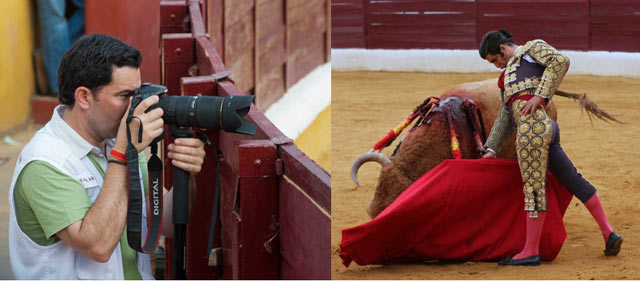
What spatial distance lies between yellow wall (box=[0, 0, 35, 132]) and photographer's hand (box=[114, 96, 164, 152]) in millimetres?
5089

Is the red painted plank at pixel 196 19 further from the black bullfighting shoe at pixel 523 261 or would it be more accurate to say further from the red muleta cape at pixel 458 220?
the black bullfighting shoe at pixel 523 261

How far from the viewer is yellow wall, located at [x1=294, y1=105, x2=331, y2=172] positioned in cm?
725

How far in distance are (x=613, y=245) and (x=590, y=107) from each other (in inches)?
14.5

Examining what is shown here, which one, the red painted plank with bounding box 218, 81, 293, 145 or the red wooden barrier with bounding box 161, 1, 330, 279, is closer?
the red wooden barrier with bounding box 161, 1, 330, 279

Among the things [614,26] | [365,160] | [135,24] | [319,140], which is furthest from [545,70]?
[319,140]

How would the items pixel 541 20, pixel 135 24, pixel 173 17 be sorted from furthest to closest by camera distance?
pixel 135 24 < pixel 173 17 < pixel 541 20

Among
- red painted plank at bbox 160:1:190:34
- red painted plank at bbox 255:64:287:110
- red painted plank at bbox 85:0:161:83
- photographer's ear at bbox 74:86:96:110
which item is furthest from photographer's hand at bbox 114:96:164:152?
red painted plank at bbox 255:64:287:110

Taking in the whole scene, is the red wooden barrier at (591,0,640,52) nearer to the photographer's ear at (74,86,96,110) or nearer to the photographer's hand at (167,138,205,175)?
the photographer's hand at (167,138,205,175)

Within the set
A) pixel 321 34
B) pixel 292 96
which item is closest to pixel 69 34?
pixel 292 96

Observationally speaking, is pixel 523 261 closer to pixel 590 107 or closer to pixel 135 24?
pixel 590 107

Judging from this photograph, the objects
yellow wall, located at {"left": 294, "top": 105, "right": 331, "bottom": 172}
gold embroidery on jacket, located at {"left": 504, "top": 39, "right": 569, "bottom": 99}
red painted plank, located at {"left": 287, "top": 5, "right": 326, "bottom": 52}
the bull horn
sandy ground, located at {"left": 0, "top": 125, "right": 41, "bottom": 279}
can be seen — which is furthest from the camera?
red painted plank, located at {"left": 287, "top": 5, "right": 326, "bottom": 52}

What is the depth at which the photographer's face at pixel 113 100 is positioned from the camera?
1.96m

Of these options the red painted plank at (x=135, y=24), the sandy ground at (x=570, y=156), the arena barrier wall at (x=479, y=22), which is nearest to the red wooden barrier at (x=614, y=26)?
the arena barrier wall at (x=479, y=22)

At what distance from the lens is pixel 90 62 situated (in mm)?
1932
